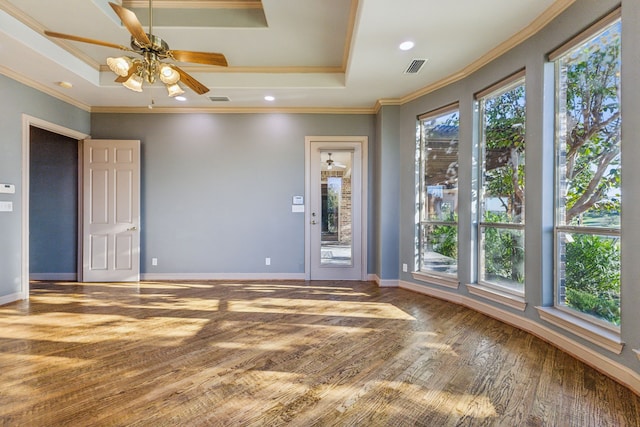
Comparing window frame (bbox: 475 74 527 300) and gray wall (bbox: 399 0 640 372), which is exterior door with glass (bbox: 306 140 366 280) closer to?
gray wall (bbox: 399 0 640 372)

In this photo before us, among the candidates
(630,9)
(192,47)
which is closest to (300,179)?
(192,47)

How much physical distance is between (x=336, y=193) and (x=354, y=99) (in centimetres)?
145

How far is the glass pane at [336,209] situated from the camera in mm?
4992

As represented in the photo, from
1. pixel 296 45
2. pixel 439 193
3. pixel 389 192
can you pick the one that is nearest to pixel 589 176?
pixel 439 193

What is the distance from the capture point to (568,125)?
8.61 ft

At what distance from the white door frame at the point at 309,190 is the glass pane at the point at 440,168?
930mm

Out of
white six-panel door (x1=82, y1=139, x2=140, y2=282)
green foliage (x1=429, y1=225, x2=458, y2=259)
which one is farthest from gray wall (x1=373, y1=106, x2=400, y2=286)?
white six-panel door (x1=82, y1=139, x2=140, y2=282)

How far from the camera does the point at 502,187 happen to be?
3311mm

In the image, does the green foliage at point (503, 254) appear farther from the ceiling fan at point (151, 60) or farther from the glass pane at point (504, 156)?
the ceiling fan at point (151, 60)

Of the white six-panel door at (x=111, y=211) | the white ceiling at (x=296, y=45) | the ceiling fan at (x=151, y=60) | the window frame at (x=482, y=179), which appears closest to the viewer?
the ceiling fan at (x=151, y=60)

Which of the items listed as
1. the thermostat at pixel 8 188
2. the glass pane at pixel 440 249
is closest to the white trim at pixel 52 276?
the thermostat at pixel 8 188

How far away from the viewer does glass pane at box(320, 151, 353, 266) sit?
4.99 m

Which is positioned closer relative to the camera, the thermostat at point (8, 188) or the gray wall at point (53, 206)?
the thermostat at point (8, 188)

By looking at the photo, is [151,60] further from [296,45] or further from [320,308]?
[320,308]
